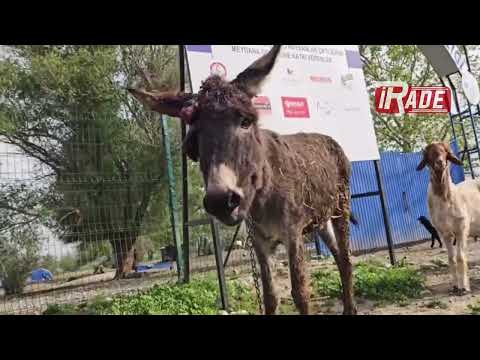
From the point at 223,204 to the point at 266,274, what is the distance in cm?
83

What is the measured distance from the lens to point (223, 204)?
1890mm

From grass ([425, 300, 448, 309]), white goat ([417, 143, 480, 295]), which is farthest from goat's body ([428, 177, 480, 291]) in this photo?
grass ([425, 300, 448, 309])

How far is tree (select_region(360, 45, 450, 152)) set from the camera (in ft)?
17.7

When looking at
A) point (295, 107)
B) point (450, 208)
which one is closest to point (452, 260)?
point (450, 208)

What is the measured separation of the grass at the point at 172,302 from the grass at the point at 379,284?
30.1 inches

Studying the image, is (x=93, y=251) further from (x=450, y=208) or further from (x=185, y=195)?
(x=450, y=208)

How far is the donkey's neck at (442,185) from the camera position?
13.2 feet

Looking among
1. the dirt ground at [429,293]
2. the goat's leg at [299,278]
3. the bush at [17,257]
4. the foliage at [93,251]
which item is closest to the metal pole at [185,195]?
the dirt ground at [429,293]

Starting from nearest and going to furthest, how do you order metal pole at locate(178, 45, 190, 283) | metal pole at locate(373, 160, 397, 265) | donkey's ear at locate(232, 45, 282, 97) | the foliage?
donkey's ear at locate(232, 45, 282, 97)
metal pole at locate(178, 45, 190, 283)
the foliage
metal pole at locate(373, 160, 397, 265)

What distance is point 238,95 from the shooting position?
215 centimetres

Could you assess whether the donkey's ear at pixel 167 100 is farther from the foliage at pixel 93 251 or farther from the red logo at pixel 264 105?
the foliage at pixel 93 251

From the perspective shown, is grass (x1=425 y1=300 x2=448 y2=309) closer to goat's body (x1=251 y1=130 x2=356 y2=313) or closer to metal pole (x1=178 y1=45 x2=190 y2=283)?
goat's body (x1=251 y1=130 x2=356 y2=313)

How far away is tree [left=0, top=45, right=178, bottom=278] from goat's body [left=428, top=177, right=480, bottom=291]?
3.49 m
